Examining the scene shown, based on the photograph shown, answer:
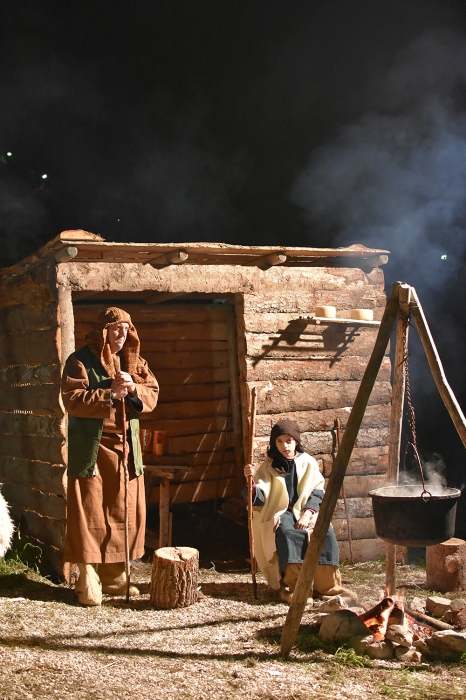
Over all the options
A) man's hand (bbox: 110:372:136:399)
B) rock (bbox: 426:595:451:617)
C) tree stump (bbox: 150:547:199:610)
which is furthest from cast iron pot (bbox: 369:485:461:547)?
man's hand (bbox: 110:372:136:399)

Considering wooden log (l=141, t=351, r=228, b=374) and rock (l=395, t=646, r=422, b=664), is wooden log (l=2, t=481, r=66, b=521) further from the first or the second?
rock (l=395, t=646, r=422, b=664)

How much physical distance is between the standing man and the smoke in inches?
255

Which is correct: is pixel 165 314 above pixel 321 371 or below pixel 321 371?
above

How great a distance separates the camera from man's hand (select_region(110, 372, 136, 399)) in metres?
5.82

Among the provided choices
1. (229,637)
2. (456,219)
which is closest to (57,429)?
(229,637)

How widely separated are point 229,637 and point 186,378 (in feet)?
14.0

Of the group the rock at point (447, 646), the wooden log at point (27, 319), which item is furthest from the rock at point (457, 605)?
the wooden log at point (27, 319)

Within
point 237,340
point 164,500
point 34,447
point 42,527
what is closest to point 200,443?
point 164,500

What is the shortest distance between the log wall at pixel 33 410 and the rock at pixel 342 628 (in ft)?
8.69

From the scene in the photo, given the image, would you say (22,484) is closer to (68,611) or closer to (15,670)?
(68,611)

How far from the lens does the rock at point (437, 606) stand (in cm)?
540

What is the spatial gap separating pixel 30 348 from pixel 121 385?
1.59 m

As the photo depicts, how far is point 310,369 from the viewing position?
7.41m

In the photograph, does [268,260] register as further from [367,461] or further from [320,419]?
[367,461]
